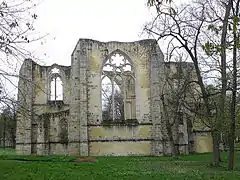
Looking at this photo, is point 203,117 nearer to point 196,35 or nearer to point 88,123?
point 196,35

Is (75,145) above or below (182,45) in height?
below

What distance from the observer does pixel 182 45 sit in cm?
1981

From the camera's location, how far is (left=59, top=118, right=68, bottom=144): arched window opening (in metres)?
34.0

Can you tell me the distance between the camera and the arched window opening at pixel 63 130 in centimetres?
3400

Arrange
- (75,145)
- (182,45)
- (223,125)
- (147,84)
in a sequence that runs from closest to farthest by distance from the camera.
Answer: (223,125) < (182,45) < (75,145) < (147,84)

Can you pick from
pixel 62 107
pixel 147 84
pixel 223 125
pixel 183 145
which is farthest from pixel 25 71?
pixel 223 125

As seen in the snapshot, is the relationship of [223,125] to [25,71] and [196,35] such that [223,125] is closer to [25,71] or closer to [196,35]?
[196,35]

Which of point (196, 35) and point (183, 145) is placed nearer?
point (196, 35)

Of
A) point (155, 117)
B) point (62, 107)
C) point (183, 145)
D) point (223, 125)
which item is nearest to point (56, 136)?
point (62, 107)

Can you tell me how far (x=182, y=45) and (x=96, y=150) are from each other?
1559 centimetres

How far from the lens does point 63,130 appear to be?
3434 centimetres

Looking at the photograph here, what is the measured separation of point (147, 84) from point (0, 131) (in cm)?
3478

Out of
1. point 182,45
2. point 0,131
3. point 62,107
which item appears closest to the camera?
point 182,45

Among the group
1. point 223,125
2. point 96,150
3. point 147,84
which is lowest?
point 96,150
